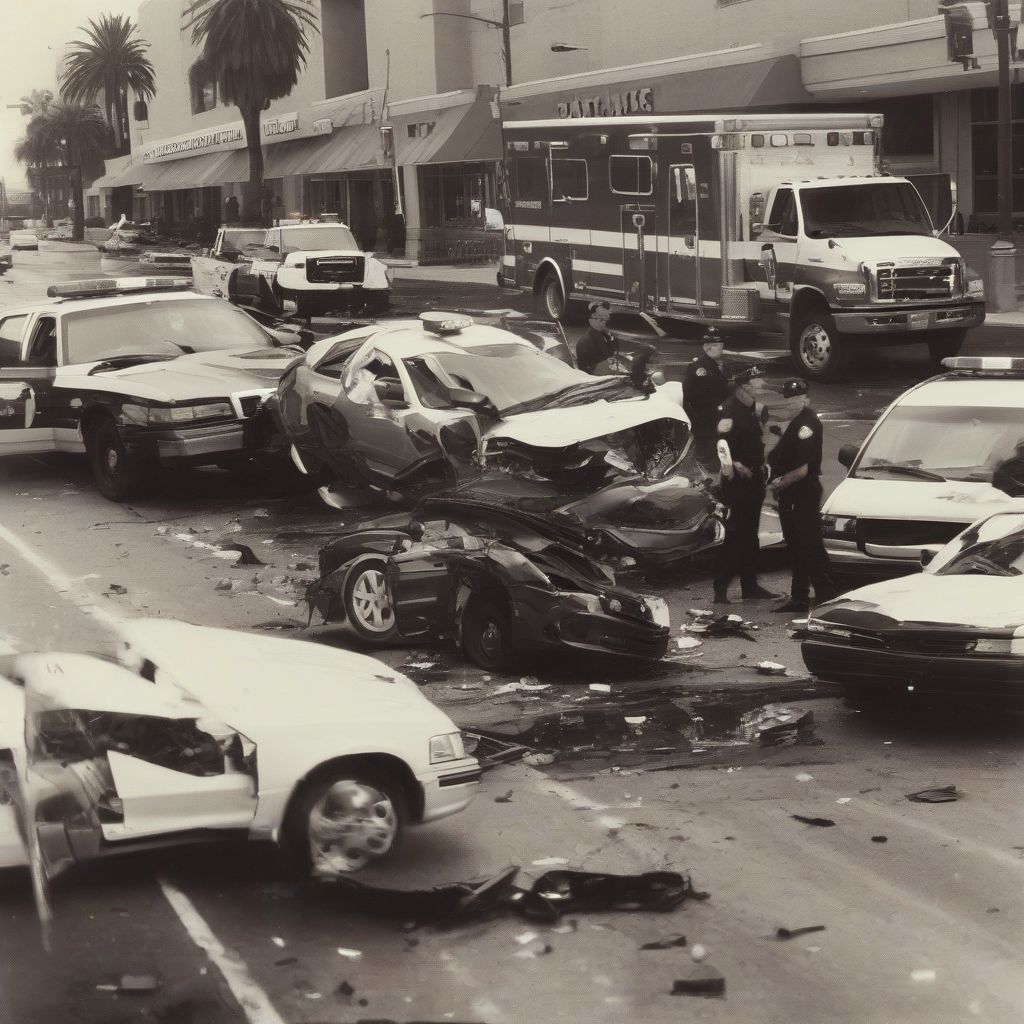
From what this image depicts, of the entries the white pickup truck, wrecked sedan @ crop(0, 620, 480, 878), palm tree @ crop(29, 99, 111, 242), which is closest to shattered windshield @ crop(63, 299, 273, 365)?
wrecked sedan @ crop(0, 620, 480, 878)

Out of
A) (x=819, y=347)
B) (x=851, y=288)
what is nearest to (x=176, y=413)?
(x=851, y=288)

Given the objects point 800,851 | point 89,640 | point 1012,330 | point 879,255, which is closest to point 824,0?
point 1012,330

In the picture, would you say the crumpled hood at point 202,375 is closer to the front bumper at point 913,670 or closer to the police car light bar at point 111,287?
the police car light bar at point 111,287

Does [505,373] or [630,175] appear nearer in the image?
[505,373]

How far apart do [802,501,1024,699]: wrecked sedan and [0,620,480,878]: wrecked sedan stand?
104 inches

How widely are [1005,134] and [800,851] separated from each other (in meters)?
22.1

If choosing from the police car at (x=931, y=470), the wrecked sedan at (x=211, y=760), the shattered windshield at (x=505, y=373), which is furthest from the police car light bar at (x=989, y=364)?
the wrecked sedan at (x=211, y=760)

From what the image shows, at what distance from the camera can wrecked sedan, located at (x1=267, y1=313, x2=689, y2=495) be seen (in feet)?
41.2

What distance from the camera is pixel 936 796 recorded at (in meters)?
7.46

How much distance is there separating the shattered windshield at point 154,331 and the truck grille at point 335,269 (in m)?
14.7

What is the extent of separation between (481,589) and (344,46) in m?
59.5

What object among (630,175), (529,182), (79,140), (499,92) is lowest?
(630,175)

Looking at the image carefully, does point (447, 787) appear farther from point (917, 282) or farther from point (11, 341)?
point (917, 282)

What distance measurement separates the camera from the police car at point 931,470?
436 inches
